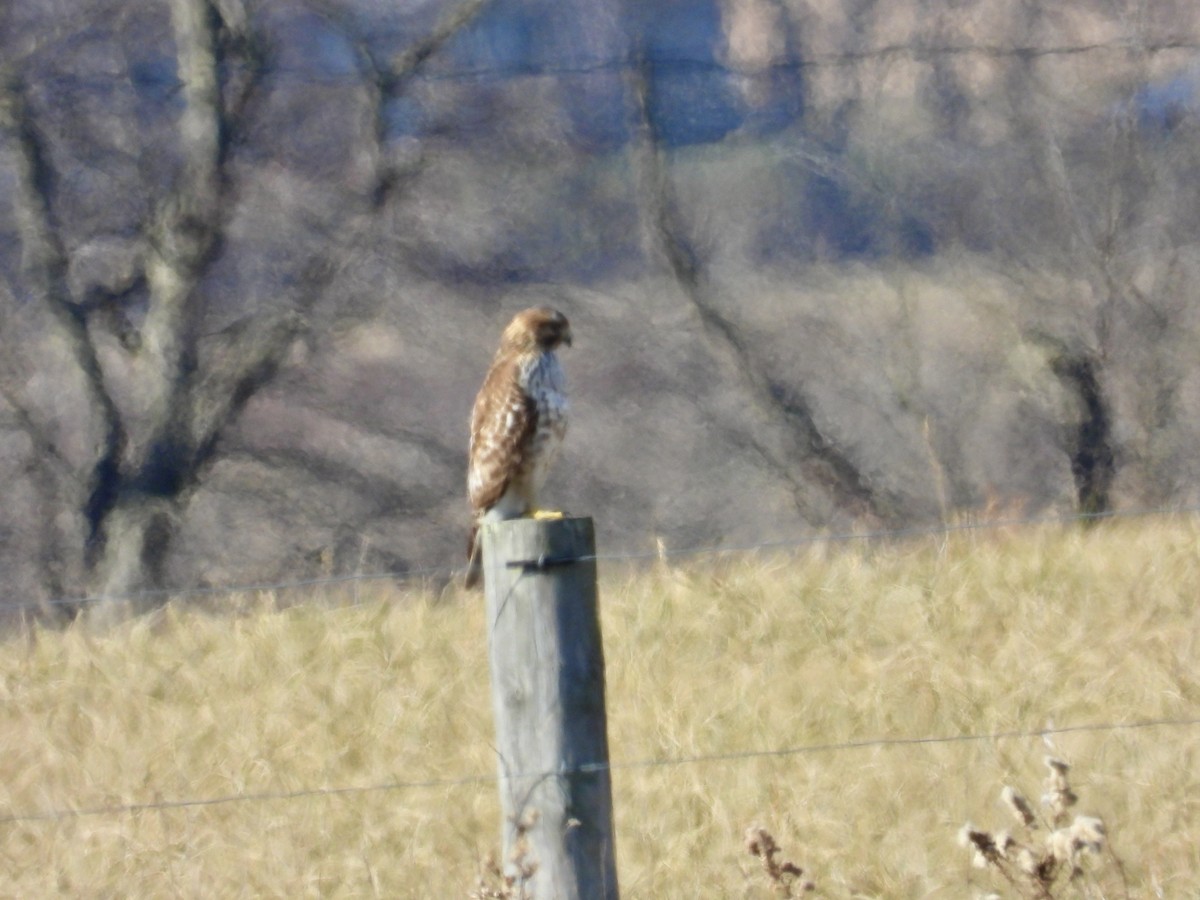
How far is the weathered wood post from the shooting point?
3242mm

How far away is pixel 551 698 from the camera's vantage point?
328 cm

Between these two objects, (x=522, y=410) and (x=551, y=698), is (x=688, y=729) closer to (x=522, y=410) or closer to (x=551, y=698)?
(x=522, y=410)

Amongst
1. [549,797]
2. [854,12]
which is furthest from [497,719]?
[854,12]

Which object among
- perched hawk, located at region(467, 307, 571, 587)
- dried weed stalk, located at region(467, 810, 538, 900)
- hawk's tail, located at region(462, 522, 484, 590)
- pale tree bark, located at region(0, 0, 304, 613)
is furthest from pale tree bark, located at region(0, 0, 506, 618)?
dried weed stalk, located at region(467, 810, 538, 900)

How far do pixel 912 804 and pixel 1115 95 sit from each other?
618 centimetres

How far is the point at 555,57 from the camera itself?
955 cm

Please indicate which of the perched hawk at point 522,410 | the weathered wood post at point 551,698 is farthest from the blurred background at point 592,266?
the weathered wood post at point 551,698

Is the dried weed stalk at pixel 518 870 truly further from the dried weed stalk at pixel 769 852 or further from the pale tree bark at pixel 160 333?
the pale tree bark at pixel 160 333

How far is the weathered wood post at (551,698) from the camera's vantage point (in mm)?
3242

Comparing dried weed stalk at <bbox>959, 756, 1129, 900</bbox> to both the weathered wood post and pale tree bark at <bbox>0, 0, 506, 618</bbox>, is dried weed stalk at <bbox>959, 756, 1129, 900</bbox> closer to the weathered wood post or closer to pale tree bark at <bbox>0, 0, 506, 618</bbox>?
the weathered wood post

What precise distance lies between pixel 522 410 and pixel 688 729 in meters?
0.96

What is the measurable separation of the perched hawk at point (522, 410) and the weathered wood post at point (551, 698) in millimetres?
1812

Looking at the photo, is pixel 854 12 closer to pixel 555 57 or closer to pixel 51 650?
pixel 555 57

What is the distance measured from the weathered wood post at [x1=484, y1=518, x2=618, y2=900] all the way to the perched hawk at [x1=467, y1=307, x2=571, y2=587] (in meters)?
1.81
